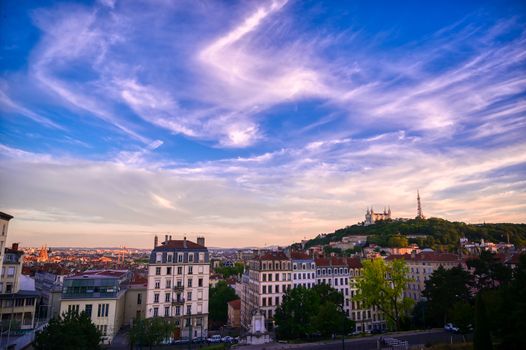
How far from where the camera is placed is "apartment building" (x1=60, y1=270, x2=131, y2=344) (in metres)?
46.9

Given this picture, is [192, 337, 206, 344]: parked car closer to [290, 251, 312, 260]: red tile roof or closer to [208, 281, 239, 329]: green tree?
[208, 281, 239, 329]: green tree

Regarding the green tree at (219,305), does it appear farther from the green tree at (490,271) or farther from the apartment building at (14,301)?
the green tree at (490,271)

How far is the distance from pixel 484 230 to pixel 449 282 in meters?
149

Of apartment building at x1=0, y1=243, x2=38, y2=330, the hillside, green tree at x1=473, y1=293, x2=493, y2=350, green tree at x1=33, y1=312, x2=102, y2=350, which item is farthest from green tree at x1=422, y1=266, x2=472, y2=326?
the hillside

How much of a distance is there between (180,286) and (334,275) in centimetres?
2996

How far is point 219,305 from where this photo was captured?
7244cm

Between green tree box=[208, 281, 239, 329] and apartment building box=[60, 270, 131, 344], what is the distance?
24.5 metres


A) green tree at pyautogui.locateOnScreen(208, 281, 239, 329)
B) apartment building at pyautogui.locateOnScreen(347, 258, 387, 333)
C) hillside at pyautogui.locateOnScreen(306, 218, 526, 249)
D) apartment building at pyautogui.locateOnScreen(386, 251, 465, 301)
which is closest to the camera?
apartment building at pyautogui.locateOnScreen(347, 258, 387, 333)

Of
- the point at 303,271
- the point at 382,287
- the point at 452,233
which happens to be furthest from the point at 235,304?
the point at 452,233

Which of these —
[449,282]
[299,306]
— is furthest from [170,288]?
[449,282]

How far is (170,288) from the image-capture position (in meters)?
52.5

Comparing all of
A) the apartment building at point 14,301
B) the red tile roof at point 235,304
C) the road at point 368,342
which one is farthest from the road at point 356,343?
the red tile roof at point 235,304

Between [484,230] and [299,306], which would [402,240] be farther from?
[299,306]

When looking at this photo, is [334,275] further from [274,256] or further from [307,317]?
[307,317]
